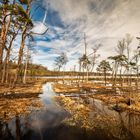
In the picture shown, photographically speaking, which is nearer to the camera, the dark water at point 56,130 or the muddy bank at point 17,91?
the dark water at point 56,130

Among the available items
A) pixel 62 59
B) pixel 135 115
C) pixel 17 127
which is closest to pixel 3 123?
pixel 17 127

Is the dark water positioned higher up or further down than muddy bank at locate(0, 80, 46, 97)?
further down

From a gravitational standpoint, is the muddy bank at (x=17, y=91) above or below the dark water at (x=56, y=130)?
above

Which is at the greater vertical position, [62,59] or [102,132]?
[62,59]

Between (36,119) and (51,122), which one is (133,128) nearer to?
(51,122)

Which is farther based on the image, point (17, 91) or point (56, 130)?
point (17, 91)

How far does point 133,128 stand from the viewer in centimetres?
965

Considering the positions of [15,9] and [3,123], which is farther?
[15,9]

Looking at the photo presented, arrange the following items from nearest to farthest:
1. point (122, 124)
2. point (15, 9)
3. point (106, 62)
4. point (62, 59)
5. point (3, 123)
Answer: point (3, 123) < point (122, 124) < point (15, 9) < point (106, 62) < point (62, 59)

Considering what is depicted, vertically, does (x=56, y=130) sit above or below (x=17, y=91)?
below

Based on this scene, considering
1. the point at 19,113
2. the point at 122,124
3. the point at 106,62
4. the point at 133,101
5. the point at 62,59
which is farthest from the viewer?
the point at 62,59

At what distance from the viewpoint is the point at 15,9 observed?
47.5ft

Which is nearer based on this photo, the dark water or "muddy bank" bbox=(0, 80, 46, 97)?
the dark water

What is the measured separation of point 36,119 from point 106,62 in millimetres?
59219
